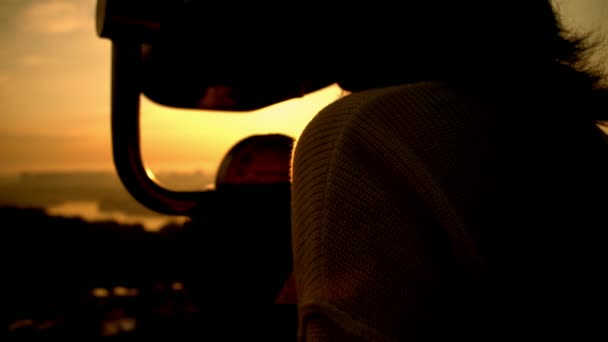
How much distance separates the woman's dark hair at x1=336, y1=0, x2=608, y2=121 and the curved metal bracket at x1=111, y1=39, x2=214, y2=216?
0.38 metres

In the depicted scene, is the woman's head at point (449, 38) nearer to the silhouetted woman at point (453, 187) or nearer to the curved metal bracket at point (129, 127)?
the silhouetted woman at point (453, 187)

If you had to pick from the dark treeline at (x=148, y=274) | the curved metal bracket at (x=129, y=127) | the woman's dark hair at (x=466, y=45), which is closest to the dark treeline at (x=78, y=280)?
the dark treeline at (x=148, y=274)

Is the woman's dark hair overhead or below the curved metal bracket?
overhead

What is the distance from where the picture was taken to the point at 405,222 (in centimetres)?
32

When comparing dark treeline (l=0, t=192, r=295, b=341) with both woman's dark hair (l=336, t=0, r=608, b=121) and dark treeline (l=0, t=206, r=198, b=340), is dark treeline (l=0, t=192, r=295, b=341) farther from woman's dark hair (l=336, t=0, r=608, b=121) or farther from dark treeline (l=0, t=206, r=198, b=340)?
woman's dark hair (l=336, t=0, r=608, b=121)

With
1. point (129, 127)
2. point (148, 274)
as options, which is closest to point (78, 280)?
point (148, 274)

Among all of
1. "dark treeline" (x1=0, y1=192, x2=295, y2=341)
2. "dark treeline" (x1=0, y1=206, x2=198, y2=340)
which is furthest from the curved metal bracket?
"dark treeline" (x1=0, y1=206, x2=198, y2=340)

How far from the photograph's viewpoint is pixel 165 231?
0.92 m

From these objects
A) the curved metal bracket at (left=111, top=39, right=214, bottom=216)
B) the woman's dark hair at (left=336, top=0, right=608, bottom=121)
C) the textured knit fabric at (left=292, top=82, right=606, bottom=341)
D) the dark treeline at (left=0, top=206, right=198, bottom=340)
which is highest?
the woman's dark hair at (left=336, top=0, right=608, bottom=121)

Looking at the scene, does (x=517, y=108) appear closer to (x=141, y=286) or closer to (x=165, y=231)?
(x=165, y=231)

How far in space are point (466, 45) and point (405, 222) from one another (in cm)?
21

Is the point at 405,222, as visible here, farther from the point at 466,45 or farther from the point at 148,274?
the point at 148,274

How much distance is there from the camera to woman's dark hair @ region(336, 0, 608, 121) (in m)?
0.43

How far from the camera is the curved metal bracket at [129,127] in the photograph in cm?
70
